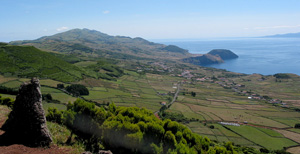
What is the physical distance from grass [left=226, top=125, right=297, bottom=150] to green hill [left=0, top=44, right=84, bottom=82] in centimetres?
7630

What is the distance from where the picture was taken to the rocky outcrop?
48.5 feet

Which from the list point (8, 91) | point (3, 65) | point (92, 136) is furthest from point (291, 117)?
point (3, 65)

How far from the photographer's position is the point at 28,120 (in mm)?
14883

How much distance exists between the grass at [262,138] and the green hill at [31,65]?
7630cm

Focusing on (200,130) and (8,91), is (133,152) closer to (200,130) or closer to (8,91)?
(200,130)

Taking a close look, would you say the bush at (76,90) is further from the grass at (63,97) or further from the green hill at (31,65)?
the green hill at (31,65)

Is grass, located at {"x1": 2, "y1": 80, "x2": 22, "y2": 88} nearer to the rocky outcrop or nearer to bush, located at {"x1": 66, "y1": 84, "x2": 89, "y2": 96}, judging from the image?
bush, located at {"x1": 66, "y1": 84, "x2": 89, "y2": 96}

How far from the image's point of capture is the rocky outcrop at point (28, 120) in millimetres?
14789

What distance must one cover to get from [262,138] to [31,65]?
331 ft

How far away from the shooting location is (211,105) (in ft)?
289

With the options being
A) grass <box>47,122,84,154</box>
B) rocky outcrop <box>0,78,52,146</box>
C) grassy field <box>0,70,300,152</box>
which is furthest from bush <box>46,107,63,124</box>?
grassy field <box>0,70,300,152</box>

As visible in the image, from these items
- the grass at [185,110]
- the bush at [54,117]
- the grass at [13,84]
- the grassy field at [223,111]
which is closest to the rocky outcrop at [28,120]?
the bush at [54,117]

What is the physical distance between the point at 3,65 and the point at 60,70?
23.4 meters

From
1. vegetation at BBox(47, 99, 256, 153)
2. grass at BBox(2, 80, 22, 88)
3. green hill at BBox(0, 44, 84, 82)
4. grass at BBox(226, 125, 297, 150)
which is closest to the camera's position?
vegetation at BBox(47, 99, 256, 153)
